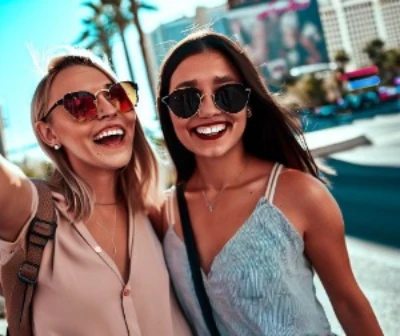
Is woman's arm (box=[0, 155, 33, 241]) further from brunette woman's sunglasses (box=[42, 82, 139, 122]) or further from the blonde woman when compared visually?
brunette woman's sunglasses (box=[42, 82, 139, 122])

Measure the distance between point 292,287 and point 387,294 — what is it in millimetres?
2783

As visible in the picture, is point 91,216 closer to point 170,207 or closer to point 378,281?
point 170,207

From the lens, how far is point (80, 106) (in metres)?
1.91

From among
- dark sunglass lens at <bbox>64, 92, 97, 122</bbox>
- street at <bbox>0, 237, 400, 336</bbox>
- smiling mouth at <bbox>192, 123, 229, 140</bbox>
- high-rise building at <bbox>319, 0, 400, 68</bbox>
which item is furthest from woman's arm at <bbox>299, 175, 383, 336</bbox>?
high-rise building at <bbox>319, 0, 400, 68</bbox>

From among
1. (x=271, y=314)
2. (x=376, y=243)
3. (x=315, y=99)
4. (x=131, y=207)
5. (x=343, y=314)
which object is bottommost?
(x=315, y=99)

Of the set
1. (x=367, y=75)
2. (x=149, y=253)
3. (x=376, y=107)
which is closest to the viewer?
(x=149, y=253)

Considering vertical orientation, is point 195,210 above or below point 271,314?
above

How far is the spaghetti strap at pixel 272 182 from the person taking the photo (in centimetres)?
186

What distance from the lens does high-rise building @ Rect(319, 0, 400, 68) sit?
160250mm

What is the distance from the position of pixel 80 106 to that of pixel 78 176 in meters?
0.29

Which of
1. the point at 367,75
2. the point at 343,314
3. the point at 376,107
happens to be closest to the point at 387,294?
the point at 343,314

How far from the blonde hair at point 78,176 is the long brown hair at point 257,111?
23 centimetres

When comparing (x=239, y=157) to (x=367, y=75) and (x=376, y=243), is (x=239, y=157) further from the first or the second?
(x=367, y=75)

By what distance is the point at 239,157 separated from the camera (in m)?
2.16
